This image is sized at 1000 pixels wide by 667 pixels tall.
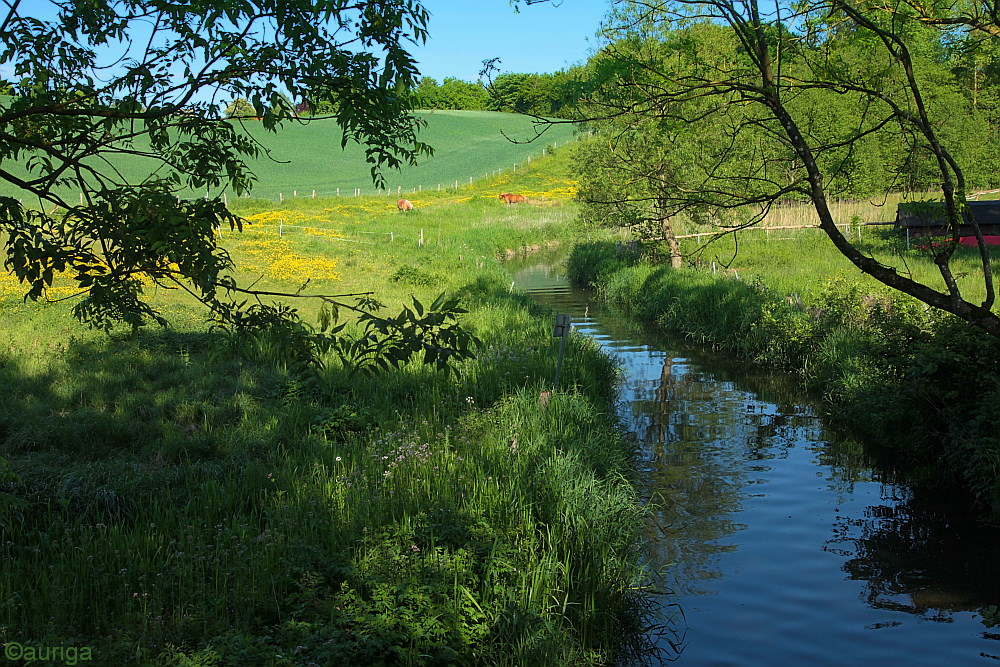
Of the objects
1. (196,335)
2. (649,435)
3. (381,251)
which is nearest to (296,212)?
(381,251)

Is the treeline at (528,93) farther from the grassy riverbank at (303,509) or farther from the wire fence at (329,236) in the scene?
the wire fence at (329,236)

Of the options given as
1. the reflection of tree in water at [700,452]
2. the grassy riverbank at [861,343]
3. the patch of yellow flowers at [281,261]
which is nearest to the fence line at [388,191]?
the patch of yellow flowers at [281,261]

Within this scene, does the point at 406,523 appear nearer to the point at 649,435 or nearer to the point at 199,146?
the point at 199,146

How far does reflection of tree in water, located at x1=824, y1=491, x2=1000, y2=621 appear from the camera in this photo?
7.48m

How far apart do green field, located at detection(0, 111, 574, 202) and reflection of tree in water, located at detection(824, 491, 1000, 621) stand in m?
46.5

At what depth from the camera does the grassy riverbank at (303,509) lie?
544cm

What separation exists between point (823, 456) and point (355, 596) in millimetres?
8264

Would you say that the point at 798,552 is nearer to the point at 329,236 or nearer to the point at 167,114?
the point at 167,114

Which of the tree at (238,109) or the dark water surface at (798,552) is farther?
the dark water surface at (798,552)

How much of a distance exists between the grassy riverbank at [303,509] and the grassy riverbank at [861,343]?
12.9 ft

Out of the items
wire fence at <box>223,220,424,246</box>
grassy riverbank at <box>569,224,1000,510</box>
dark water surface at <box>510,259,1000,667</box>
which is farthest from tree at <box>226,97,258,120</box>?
wire fence at <box>223,220,424,246</box>

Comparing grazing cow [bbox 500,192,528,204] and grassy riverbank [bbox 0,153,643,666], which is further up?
grazing cow [bbox 500,192,528,204]

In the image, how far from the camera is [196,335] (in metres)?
14.3

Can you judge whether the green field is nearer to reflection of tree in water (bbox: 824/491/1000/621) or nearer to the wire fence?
the wire fence
